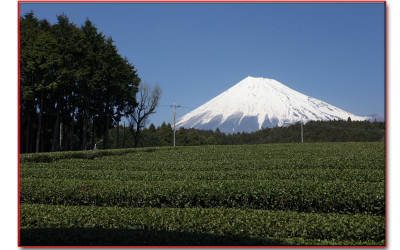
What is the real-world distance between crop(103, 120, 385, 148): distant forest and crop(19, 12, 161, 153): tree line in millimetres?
16967

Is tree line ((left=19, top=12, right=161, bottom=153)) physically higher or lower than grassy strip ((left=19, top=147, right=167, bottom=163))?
higher

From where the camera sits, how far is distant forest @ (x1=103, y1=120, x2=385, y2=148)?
7494 centimetres

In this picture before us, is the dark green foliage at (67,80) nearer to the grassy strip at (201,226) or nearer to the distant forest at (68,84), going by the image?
the distant forest at (68,84)

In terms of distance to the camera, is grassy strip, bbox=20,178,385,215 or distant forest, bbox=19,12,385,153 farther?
distant forest, bbox=19,12,385,153

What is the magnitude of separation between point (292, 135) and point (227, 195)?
3209 inches

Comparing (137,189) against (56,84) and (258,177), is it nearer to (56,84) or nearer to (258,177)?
(258,177)

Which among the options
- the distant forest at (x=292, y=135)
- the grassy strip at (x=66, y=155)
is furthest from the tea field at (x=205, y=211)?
the distant forest at (x=292, y=135)

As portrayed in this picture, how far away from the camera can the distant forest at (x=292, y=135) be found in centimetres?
7494

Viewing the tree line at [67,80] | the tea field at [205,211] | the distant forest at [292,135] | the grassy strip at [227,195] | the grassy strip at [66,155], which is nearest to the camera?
the tea field at [205,211]

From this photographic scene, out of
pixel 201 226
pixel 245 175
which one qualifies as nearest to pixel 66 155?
pixel 245 175

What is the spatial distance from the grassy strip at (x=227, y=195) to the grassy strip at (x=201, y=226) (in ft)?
7.21

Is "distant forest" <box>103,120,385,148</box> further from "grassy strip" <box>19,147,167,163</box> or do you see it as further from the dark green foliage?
"grassy strip" <box>19,147,167,163</box>

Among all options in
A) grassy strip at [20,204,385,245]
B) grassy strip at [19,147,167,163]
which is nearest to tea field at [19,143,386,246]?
grassy strip at [20,204,385,245]

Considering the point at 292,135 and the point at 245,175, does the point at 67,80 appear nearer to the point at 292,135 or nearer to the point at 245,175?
the point at 245,175
